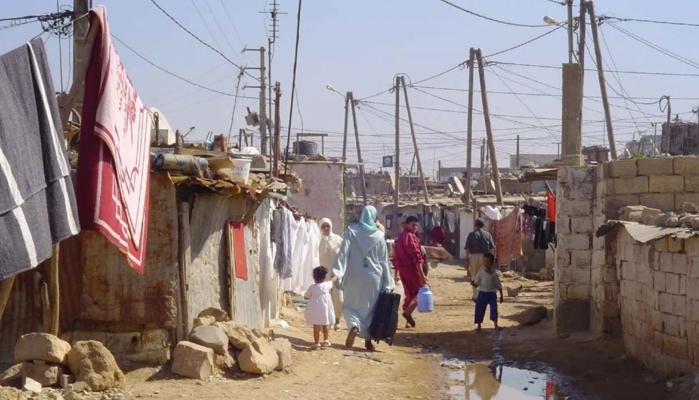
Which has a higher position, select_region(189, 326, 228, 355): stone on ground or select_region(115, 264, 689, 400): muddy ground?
select_region(189, 326, 228, 355): stone on ground

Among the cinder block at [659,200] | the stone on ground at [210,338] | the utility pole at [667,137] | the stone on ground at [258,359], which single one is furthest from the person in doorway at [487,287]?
the utility pole at [667,137]

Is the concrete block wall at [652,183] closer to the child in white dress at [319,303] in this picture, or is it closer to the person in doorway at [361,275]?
the person in doorway at [361,275]


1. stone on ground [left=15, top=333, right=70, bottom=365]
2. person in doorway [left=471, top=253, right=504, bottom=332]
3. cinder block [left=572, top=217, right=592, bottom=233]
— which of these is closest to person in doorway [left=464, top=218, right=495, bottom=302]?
person in doorway [left=471, top=253, right=504, bottom=332]

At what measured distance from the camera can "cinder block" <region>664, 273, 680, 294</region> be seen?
9.30 m

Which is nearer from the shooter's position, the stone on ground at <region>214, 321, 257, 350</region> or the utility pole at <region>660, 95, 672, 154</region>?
the stone on ground at <region>214, 321, 257, 350</region>

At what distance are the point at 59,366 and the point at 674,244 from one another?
575cm

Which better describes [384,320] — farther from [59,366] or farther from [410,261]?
[59,366]

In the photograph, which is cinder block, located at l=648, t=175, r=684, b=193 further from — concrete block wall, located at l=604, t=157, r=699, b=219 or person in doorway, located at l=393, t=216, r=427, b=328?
person in doorway, located at l=393, t=216, r=427, b=328

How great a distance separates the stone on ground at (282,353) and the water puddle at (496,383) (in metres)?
1.67

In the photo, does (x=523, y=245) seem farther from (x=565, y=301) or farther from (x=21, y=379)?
(x=21, y=379)

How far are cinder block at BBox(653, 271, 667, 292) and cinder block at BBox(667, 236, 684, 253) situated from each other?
31 cm

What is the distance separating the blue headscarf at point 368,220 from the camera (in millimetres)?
11984

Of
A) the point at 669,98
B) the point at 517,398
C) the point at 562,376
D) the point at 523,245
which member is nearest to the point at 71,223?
the point at 517,398

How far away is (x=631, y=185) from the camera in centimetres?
1188
